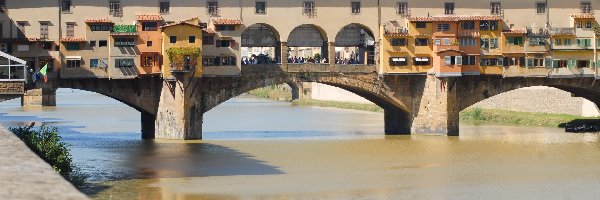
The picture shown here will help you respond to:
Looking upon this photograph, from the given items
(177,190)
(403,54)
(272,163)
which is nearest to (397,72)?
(403,54)

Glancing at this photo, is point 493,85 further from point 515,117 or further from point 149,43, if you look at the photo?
point 149,43

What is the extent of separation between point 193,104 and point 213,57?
2.29 metres

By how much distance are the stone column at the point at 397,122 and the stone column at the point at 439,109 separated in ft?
3.15

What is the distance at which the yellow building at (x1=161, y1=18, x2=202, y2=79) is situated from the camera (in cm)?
5138

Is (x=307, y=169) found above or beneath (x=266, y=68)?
beneath

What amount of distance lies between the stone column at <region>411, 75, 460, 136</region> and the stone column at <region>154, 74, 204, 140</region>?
34.5 feet

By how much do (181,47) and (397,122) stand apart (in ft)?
38.7

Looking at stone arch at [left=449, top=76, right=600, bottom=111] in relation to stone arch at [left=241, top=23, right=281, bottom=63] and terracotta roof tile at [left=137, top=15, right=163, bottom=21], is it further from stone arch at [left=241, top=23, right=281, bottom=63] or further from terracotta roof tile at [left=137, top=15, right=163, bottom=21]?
terracotta roof tile at [left=137, top=15, right=163, bottom=21]

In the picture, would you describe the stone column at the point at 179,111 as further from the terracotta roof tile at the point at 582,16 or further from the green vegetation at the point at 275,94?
the green vegetation at the point at 275,94

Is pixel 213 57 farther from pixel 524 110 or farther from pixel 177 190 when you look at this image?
pixel 524 110

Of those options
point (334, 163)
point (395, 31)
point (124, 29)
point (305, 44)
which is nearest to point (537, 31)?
point (395, 31)

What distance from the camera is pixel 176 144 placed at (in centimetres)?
Result: 4978

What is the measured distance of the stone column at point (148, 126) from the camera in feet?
177

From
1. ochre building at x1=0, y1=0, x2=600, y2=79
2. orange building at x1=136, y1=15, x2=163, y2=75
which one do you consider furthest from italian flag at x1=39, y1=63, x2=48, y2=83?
orange building at x1=136, y1=15, x2=163, y2=75
